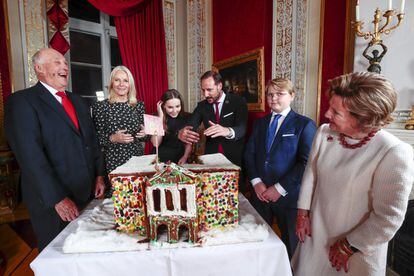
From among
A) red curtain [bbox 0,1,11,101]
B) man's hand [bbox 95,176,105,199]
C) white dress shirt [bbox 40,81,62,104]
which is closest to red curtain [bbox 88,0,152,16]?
red curtain [bbox 0,1,11,101]

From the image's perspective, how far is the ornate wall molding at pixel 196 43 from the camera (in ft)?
15.8

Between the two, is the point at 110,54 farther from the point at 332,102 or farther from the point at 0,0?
the point at 332,102

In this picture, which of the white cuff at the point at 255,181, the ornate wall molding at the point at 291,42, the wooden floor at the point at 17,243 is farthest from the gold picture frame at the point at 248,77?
the wooden floor at the point at 17,243

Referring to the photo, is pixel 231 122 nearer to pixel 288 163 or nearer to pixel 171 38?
pixel 288 163

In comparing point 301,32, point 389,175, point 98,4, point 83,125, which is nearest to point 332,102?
point 389,175

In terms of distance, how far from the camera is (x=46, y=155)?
1.50 meters

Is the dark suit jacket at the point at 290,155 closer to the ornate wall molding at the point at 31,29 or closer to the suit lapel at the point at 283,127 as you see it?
the suit lapel at the point at 283,127

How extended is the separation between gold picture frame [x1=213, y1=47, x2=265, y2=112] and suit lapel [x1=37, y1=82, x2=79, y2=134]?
108 inches

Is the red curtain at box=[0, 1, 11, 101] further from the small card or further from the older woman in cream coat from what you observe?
the older woman in cream coat

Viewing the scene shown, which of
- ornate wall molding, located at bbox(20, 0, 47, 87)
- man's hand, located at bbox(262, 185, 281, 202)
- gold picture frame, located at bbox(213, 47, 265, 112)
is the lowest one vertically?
man's hand, located at bbox(262, 185, 281, 202)

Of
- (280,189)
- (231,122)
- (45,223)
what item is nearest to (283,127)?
(280,189)

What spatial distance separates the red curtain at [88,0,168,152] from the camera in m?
4.39

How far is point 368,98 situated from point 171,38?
456cm

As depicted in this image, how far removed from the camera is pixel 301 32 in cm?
292
